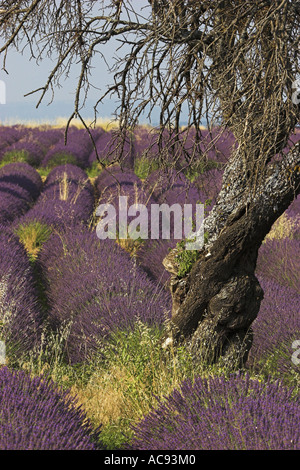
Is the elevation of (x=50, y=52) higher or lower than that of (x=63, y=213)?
higher

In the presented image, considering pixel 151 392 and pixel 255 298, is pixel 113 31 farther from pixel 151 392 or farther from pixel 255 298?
pixel 151 392

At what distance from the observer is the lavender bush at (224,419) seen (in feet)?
8.12

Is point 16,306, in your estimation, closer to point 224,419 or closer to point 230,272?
point 230,272

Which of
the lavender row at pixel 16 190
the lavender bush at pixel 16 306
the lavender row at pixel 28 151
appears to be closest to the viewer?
the lavender bush at pixel 16 306

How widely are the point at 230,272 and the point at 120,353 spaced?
1.17m

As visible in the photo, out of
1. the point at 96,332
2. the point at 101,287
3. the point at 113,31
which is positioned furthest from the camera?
the point at 101,287

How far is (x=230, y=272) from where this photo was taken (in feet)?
12.8

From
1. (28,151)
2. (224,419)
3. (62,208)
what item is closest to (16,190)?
(62,208)

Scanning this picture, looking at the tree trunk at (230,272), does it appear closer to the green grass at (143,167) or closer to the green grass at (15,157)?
the green grass at (143,167)

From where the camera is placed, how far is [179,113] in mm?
4012

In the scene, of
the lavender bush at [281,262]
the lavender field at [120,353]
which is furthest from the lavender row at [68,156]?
the lavender bush at [281,262]
